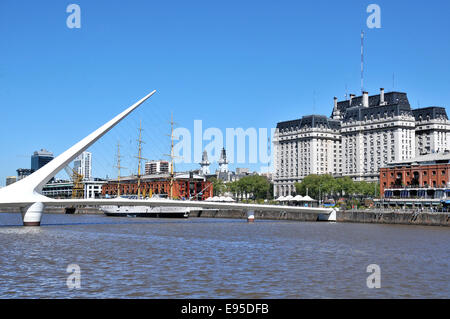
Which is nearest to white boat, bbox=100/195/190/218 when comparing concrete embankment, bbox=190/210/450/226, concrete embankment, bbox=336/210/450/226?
concrete embankment, bbox=190/210/450/226

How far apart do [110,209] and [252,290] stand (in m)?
81.6

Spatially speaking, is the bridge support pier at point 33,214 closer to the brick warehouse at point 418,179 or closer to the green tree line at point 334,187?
the brick warehouse at point 418,179

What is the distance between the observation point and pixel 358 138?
141 metres

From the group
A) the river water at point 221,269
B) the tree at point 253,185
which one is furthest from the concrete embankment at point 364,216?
the tree at point 253,185

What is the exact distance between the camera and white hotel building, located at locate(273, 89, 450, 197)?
435ft

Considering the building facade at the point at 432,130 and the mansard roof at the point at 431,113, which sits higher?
the mansard roof at the point at 431,113

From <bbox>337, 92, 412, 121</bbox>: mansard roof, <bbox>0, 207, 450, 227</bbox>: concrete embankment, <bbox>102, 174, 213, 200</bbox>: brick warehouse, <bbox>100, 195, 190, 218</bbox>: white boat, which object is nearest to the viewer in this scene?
<bbox>0, 207, 450, 227</bbox>: concrete embankment

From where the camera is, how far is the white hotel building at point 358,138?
435 feet

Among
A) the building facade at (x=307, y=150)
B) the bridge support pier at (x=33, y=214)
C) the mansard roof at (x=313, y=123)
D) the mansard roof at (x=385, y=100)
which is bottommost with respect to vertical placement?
the bridge support pier at (x=33, y=214)

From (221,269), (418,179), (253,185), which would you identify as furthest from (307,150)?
(221,269)

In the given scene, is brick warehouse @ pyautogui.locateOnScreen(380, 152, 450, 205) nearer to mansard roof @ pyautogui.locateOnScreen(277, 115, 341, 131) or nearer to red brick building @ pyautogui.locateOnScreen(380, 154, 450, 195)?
red brick building @ pyautogui.locateOnScreen(380, 154, 450, 195)

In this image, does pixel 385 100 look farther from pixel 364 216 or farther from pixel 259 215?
pixel 364 216
